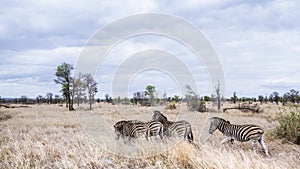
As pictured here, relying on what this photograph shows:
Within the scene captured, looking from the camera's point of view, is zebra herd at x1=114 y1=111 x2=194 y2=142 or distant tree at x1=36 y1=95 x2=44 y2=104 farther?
distant tree at x1=36 y1=95 x2=44 y2=104

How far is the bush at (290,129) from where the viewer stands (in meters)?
9.49

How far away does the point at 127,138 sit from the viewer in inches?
347

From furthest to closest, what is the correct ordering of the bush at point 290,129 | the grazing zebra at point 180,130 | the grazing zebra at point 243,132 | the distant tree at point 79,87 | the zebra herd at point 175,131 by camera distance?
the distant tree at point 79,87, the bush at point 290,129, the grazing zebra at point 180,130, the zebra herd at point 175,131, the grazing zebra at point 243,132

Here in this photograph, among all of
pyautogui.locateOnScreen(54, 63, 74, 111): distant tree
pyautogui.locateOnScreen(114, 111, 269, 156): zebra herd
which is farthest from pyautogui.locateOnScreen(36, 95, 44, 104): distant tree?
pyautogui.locateOnScreen(114, 111, 269, 156): zebra herd

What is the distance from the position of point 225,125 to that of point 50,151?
5.46 meters

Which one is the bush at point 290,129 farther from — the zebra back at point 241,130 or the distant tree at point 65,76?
the distant tree at point 65,76

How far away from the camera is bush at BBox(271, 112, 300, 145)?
949 centimetres

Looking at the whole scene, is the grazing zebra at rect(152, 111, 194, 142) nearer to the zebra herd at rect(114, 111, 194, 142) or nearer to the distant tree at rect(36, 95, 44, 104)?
the zebra herd at rect(114, 111, 194, 142)

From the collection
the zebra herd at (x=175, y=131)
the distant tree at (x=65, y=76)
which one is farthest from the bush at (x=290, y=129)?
the distant tree at (x=65, y=76)

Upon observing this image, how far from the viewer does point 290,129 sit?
9.72 m

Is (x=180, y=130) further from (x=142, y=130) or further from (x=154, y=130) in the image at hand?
(x=142, y=130)

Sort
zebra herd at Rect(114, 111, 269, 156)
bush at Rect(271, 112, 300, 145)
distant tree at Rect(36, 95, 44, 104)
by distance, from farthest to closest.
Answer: distant tree at Rect(36, 95, 44, 104) < bush at Rect(271, 112, 300, 145) < zebra herd at Rect(114, 111, 269, 156)

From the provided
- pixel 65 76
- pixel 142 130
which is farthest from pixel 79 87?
pixel 142 130

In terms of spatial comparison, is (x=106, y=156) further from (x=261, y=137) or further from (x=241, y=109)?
(x=241, y=109)
